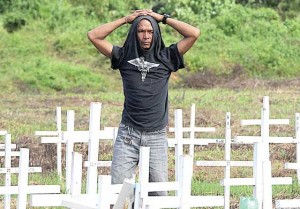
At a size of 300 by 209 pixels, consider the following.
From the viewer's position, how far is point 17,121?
16.8 metres

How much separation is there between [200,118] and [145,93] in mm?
9719

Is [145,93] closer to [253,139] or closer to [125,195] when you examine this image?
[125,195]

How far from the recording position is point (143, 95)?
723cm

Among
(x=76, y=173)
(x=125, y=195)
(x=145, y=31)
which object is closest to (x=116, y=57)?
(x=145, y=31)

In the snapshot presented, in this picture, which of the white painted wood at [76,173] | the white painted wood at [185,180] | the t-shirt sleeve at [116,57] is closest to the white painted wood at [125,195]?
the white painted wood at [185,180]

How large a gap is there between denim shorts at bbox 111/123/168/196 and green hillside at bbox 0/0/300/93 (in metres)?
15.8

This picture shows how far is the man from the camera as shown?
7.21m

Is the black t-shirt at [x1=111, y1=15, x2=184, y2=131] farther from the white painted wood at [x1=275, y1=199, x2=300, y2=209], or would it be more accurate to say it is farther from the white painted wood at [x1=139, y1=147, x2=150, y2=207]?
the white painted wood at [x1=275, y1=199, x2=300, y2=209]

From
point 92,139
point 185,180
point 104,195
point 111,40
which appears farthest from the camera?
point 111,40

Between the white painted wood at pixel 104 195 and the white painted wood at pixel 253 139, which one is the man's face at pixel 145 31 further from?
the white painted wood at pixel 253 139

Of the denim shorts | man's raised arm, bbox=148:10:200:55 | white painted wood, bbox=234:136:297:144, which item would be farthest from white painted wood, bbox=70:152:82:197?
A: white painted wood, bbox=234:136:297:144

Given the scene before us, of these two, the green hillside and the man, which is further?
the green hillside

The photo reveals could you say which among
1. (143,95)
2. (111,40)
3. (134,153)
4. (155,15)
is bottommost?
Answer: (134,153)

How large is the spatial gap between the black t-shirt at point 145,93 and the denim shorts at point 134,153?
5 centimetres
